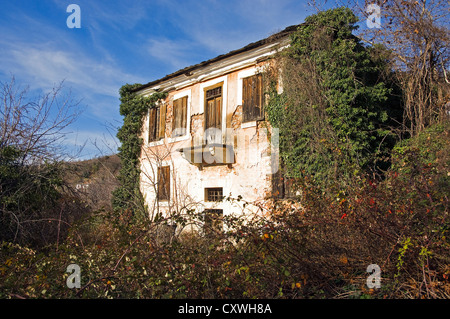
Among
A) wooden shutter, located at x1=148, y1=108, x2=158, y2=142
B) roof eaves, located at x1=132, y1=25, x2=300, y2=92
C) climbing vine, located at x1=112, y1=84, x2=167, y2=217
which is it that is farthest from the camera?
climbing vine, located at x1=112, y1=84, x2=167, y2=217

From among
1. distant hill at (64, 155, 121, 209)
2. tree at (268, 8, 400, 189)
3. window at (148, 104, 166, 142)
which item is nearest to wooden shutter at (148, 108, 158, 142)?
window at (148, 104, 166, 142)

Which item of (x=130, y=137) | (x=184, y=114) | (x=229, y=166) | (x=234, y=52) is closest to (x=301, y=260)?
(x=229, y=166)

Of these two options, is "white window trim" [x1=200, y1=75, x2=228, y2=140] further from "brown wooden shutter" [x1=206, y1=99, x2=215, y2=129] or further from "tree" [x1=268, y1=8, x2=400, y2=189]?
"tree" [x1=268, y1=8, x2=400, y2=189]

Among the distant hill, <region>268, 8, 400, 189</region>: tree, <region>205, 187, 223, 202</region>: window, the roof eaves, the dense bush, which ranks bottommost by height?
the dense bush

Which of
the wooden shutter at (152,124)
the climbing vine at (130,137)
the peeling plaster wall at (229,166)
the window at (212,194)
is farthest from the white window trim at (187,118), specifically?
the window at (212,194)

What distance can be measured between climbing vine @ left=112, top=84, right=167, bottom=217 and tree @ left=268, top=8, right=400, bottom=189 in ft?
21.3

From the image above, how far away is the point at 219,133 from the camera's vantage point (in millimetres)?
11055

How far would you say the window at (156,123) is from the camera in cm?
1334

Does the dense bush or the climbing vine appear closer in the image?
the dense bush

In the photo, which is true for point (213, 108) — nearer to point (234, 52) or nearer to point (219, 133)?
point (219, 133)

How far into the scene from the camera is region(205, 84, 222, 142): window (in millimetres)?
11281

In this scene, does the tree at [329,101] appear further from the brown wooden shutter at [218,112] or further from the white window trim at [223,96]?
the brown wooden shutter at [218,112]

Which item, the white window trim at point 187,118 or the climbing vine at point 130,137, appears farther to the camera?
the climbing vine at point 130,137

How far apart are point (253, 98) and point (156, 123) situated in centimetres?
502
